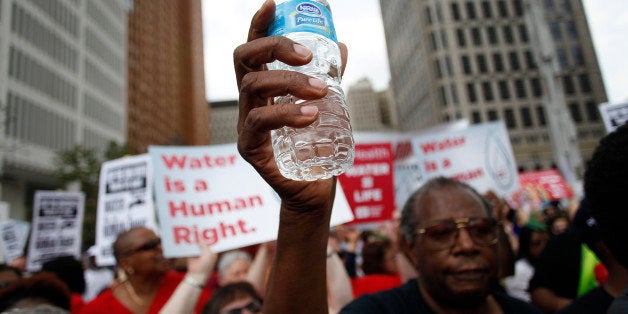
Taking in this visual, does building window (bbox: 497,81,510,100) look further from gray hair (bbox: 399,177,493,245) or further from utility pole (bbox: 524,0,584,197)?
gray hair (bbox: 399,177,493,245)

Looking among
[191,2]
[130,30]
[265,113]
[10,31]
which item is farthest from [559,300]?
[191,2]

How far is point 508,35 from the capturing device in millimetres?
58781

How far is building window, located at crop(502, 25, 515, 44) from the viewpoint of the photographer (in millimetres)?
58562

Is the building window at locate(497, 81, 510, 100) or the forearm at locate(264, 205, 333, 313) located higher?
the building window at locate(497, 81, 510, 100)

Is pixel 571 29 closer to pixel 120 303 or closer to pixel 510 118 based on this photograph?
pixel 510 118

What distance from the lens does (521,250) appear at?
6215 mm

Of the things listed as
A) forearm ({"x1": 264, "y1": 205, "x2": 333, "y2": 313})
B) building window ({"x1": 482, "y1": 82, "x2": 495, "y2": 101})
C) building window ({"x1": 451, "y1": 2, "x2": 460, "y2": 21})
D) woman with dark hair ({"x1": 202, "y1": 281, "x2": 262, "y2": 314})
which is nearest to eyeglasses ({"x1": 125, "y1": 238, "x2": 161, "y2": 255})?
woman with dark hair ({"x1": 202, "y1": 281, "x2": 262, "y2": 314})

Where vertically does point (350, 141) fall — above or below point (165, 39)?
below

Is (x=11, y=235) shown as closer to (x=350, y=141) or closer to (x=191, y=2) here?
(x=350, y=141)

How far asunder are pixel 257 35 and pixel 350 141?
0.44 metres

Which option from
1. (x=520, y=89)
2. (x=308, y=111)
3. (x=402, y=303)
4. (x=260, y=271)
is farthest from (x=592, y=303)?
(x=520, y=89)

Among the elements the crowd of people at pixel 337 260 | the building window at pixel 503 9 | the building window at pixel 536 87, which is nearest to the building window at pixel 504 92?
the building window at pixel 536 87

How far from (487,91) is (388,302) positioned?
5887 centimetres

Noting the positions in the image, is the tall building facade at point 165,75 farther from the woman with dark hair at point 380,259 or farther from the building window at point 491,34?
the woman with dark hair at point 380,259
